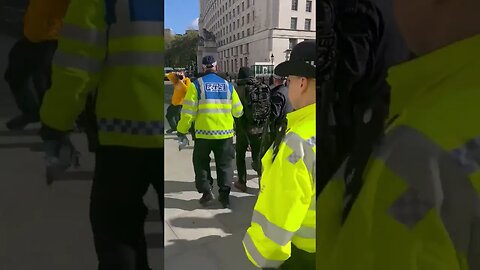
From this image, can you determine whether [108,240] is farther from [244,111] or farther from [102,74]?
[244,111]

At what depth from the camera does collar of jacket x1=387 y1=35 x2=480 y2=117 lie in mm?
829

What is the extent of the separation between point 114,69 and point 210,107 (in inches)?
101

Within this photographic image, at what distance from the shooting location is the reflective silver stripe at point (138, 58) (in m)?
1.11

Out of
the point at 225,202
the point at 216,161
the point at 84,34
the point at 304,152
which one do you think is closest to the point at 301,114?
the point at 304,152

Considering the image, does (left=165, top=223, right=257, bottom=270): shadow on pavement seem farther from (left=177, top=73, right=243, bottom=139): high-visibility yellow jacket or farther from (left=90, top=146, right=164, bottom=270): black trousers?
(left=90, top=146, right=164, bottom=270): black trousers

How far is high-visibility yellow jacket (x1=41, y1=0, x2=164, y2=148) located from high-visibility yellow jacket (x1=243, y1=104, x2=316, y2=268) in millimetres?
452

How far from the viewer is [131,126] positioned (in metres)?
1.15

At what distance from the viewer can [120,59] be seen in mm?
1132

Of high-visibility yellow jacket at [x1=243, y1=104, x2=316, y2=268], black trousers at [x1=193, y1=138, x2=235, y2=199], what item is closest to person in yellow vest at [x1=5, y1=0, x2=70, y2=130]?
high-visibility yellow jacket at [x1=243, y1=104, x2=316, y2=268]

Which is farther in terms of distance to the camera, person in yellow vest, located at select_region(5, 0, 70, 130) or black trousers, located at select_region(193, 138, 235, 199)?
black trousers, located at select_region(193, 138, 235, 199)

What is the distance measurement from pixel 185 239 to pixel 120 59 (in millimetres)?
2438

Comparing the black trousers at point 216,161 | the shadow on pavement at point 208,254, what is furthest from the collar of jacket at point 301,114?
the black trousers at point 216,161

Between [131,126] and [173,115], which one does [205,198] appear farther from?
[131,126]

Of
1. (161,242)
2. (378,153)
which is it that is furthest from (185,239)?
(378,153)
